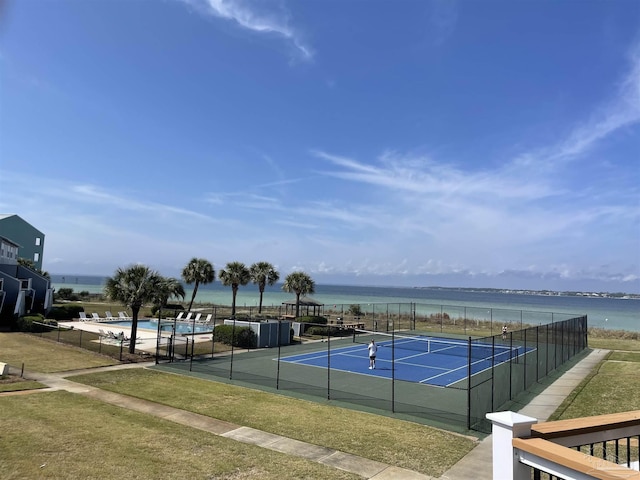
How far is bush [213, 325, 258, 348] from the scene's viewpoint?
29.4 meters

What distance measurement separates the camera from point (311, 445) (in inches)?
445

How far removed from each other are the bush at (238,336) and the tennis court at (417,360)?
3.72m

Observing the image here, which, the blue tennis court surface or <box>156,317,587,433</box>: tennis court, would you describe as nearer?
<box>156,317,587,433</box>: tennis court

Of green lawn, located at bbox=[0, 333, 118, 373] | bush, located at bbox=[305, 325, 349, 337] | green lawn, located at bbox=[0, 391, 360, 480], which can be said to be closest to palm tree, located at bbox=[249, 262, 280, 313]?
bush, located at bbox=[305, 325, 349, 337]

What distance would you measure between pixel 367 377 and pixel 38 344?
63.4 feet

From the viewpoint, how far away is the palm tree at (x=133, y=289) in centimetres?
2442

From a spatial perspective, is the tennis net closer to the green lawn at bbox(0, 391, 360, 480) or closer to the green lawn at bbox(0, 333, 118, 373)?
the green lawn at bbox(0, 333, 118, 373)

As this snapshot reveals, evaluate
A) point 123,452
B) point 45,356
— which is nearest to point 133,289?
point 45,356

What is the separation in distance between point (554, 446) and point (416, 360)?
2557 cm

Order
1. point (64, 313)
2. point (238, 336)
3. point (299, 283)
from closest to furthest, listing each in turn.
A: point (238, 336)
point (64, 313)
point (299, 283)

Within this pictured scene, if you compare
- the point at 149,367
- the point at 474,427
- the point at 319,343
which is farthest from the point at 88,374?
the point at 319,343

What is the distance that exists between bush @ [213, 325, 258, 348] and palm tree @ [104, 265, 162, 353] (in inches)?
230

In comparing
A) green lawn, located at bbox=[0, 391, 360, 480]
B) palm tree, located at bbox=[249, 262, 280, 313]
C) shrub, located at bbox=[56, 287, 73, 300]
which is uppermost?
palm tree, located at bbox=[249, 262, 280, 313]

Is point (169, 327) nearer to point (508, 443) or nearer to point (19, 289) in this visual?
point (19, 289)
